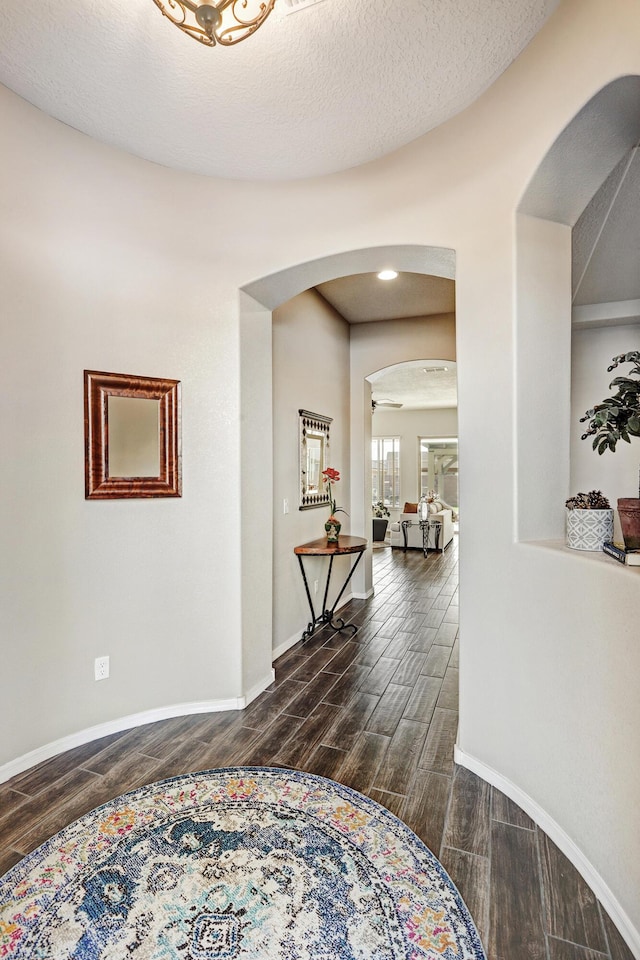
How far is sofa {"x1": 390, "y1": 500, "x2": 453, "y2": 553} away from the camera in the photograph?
28.7 ft

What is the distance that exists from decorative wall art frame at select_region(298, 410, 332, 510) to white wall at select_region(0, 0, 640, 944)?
1.07m

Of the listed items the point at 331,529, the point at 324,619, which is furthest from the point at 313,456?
the point at 324,619

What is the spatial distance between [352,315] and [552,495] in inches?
134

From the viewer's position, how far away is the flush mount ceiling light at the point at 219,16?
4.85 ft

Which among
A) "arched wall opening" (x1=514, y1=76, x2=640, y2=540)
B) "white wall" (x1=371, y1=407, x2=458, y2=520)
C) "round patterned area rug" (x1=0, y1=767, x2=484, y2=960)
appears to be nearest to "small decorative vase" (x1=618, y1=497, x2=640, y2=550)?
"arched wall opening" (x1=514, y1=76, x2=640, y2=540)

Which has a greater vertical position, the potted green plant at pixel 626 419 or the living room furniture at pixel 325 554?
the potted green plant at pixel 626 419

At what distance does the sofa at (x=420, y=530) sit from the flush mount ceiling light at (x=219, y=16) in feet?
25.6

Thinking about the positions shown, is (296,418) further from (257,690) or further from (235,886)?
(235,886)

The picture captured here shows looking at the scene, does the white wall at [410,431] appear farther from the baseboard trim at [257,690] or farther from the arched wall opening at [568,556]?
the arched wall opening at [568,556]

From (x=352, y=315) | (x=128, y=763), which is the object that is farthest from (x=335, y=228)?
(x=128, y=763)

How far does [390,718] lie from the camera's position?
2.74 metres

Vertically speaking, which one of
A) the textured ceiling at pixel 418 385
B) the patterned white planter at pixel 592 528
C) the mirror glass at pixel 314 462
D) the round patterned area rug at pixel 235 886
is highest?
the textured ceiling at pixel 418 385

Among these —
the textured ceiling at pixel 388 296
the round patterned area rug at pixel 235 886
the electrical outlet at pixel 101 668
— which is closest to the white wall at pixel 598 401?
the textured ceiling at pixel 388 296

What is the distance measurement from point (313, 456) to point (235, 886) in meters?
3.22
